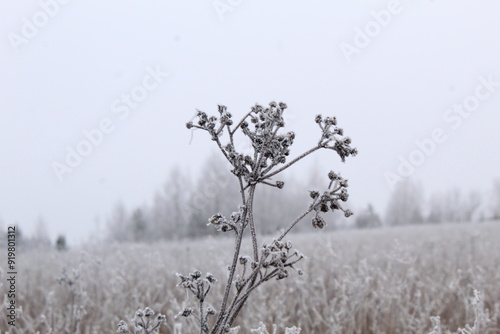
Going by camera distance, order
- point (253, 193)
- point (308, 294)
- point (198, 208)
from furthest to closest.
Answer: point (198, 208), point (308, 294), point (253, 193)

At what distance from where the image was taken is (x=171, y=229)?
130 ft

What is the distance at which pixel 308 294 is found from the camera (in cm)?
396

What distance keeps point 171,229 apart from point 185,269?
3446cm

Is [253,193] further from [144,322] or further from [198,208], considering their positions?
[198,208]

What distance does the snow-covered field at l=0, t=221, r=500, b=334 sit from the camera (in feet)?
10.2

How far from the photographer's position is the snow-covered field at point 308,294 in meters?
3.12

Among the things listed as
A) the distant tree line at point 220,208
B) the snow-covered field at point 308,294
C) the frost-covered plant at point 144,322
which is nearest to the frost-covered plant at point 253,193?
the frost-covered plant at point 144,322

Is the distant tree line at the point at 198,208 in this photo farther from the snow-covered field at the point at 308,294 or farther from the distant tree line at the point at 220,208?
the snow-covered field at the point at 308,294

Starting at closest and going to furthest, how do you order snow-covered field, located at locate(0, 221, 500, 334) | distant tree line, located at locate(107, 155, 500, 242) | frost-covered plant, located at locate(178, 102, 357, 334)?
frost-covered plant, located at locate(178, 102, 357, 334), snow-covered field, located at locate(0, 221, 500, 334), distant tree line, located at locate(107, 155, 500, 242)

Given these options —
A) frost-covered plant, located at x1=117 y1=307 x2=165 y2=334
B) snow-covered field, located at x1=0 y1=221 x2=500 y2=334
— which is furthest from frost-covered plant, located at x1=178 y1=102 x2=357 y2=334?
snow-covered field, located at x1=0 y1=221 x2=500 y2=334

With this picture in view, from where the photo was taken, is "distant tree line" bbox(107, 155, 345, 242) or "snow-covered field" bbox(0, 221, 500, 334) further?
"distant tree line" bbox(107, 155, 345, 242)

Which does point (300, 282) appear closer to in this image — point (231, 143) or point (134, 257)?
point (231, 143)

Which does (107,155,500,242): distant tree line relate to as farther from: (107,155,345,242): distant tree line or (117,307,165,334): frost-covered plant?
(117,307,165,334): frost-covered plant

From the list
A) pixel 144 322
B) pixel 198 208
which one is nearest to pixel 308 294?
pixel 144 322
